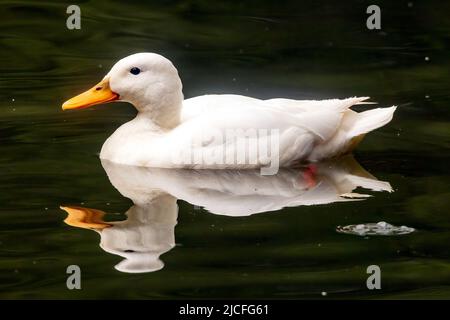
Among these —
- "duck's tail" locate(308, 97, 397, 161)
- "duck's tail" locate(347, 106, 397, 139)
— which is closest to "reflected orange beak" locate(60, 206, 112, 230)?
"duck's tail" locate(308, 97, 397, 161)

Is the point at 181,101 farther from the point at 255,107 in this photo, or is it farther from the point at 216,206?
the point at 216,206

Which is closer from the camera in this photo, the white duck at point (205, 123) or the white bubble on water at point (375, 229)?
the white bubble on water at point (375, 229)

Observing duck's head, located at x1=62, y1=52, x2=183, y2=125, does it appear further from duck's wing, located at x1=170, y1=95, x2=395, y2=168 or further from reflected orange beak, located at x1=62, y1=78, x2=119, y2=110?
duck's wing, located at x1=170, y1=95, x2=395, y2=168

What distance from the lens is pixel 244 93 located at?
15266mm

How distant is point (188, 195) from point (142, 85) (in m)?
1.56

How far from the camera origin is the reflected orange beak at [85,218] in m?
10.7

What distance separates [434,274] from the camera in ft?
32.0

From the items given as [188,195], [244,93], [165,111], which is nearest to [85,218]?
[188,195]

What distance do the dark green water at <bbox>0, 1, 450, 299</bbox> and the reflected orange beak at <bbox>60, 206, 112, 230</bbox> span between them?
0.09 m

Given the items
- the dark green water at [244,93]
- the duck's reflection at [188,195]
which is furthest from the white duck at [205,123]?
the dark green water at [244,93]

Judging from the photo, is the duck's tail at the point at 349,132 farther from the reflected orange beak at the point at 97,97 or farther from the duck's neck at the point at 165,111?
the reflected orange beak at the point at 97,97

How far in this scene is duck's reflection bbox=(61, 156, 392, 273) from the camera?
34.2 ft

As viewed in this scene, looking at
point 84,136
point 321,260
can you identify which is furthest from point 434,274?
point 84,136

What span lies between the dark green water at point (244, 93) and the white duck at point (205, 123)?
347 millimetres
